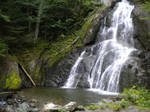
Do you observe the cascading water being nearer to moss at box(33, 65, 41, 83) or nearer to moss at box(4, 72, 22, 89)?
moss at box(33, 65, 41, 83)

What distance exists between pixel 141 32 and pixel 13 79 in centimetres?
1142

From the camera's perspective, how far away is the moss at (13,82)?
12.2 m

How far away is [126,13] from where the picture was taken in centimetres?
1916

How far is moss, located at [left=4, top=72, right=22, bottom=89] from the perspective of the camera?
12.2 meters

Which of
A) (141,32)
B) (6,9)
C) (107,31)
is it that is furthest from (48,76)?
(141,32)

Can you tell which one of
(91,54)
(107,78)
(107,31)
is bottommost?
(107,78)

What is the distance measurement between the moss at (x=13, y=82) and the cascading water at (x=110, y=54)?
3.88 m

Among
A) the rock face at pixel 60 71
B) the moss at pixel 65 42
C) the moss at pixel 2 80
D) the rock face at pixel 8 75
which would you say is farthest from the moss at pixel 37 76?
the moss at pixel 2 80

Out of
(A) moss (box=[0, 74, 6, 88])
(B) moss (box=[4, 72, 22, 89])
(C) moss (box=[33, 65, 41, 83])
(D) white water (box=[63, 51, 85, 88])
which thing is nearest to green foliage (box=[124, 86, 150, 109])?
(D) white water (box=[63, 51, 85, 88])

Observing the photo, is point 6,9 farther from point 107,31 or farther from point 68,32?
point 107,31

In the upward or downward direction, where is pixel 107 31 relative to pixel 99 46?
upward

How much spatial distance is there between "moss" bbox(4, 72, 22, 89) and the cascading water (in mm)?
3876

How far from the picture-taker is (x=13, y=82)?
1259 cm

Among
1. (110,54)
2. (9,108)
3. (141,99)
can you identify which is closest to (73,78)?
(110,54)
